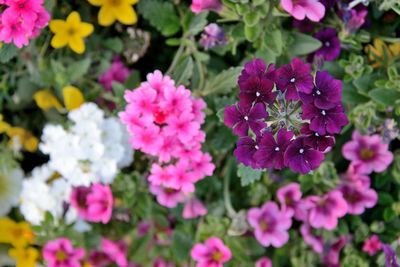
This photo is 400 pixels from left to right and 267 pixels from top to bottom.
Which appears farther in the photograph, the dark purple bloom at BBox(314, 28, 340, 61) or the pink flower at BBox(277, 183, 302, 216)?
the pink flower at BBox(277, 183, 302, 216)

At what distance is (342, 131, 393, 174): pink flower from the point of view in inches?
58.1

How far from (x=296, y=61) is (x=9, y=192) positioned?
1.00 m

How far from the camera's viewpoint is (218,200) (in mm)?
1652

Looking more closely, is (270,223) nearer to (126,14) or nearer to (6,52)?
(126,14)

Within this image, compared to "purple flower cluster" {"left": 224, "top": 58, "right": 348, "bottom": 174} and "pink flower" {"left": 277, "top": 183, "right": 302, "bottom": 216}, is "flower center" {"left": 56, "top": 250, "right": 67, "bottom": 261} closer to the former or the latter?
"pink flower" {"left": 277, "top": 183, "right": 302, "bottom": 216}

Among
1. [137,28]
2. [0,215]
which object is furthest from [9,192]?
[137,28]

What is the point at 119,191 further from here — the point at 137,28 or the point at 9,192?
the point at 137,28

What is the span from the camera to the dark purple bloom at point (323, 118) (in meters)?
1.04

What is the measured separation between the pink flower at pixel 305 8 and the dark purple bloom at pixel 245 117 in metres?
0.24

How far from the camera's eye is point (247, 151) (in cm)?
110

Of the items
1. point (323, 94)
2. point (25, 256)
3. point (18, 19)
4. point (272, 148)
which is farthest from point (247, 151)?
point (25, 256)

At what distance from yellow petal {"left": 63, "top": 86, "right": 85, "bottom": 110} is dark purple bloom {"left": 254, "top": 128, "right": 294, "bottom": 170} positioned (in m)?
0.63

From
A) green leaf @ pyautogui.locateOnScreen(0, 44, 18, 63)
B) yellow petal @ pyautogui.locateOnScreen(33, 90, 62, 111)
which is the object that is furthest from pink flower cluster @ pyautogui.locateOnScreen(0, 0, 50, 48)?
yellow petal @ pyautogui.locateOnScreen(33, 90, 62, 111)

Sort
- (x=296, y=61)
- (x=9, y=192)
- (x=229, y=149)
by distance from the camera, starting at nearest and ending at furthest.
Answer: (x=296, y=61) < (x=229, y=149) < (x=9, y=192)
